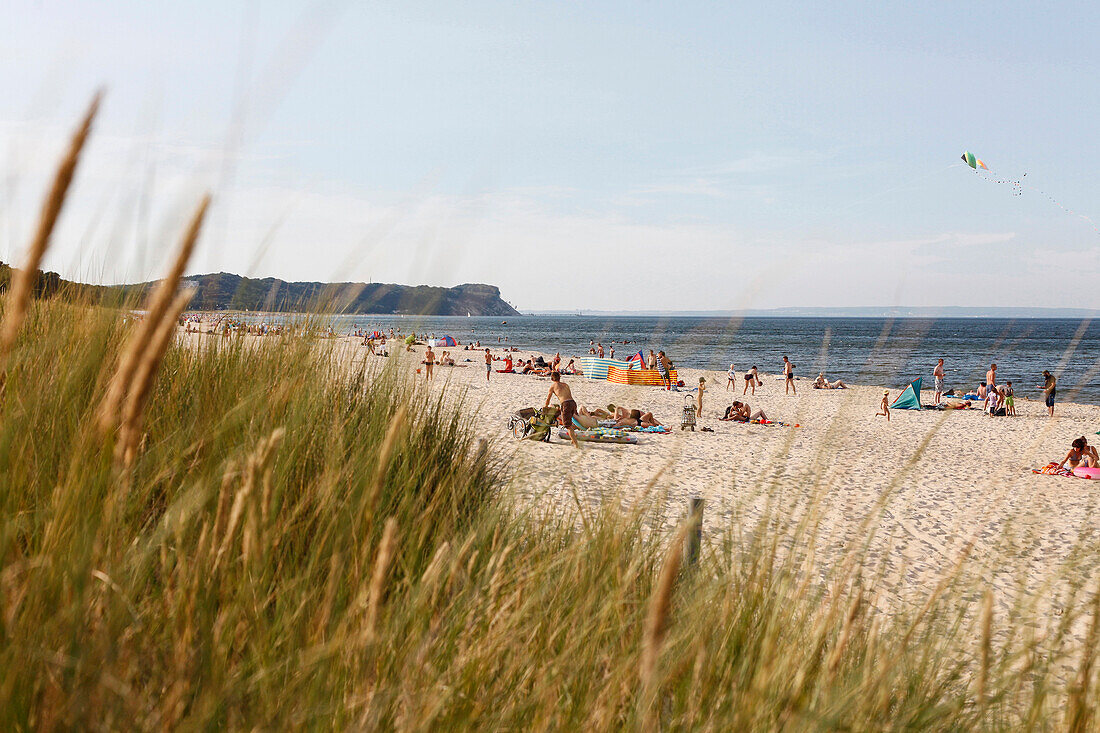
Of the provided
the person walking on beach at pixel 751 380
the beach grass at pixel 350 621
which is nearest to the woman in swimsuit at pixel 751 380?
the person walking on beach at pixel 751 380

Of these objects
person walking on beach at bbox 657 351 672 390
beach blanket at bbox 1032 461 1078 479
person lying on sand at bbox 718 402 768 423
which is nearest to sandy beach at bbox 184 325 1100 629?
person walking on beach at bbox 657 351 672 390

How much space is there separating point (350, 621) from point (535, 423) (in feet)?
40.3

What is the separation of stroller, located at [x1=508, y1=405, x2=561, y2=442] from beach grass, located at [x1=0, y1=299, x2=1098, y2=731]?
10.8m

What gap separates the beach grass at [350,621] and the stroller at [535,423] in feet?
35.3

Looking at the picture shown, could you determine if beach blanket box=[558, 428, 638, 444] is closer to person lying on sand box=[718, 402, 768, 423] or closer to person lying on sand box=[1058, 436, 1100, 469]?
person lying on sand box=[718, 402, 768, 423]

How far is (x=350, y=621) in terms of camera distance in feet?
4.75

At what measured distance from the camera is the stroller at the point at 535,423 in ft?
44.3

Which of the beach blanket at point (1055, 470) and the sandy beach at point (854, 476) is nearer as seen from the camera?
the sandy beach at point (854, 476)

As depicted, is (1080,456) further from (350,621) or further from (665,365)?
(350,621)

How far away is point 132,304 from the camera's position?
13.4 feet

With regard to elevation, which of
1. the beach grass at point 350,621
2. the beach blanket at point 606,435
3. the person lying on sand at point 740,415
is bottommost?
the person lying on sand at point 740,415

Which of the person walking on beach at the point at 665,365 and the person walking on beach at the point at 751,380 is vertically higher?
the person walking on beach at the point at 665,365

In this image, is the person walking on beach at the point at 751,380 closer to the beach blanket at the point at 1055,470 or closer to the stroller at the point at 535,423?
the beach blanket at the point at 1055,470

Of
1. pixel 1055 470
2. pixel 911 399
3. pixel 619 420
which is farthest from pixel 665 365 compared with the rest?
pixel 911 399
